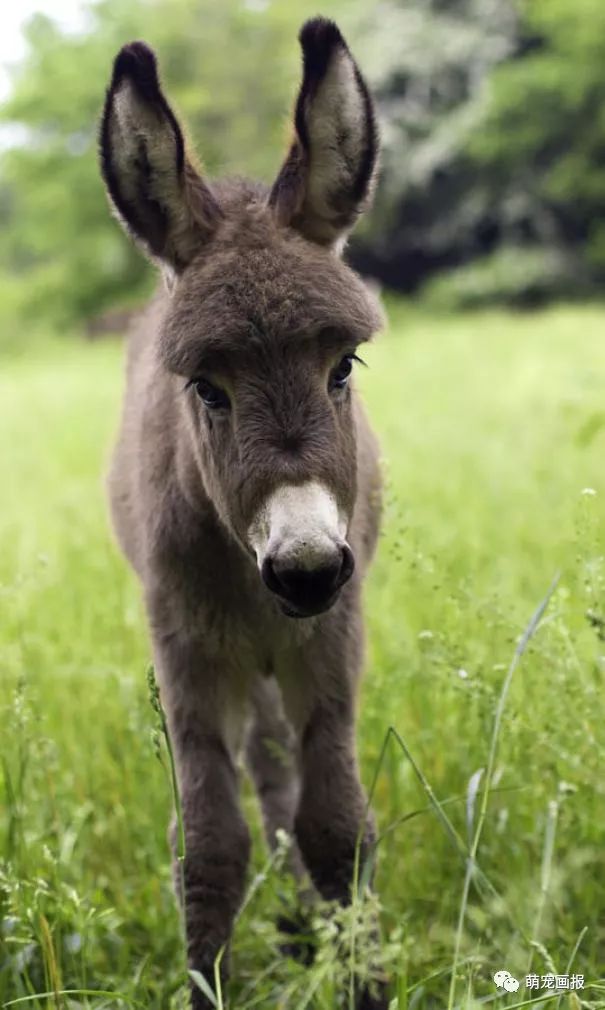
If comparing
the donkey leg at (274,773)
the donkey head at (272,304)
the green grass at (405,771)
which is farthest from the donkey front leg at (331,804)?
the donkey head at (272,304)

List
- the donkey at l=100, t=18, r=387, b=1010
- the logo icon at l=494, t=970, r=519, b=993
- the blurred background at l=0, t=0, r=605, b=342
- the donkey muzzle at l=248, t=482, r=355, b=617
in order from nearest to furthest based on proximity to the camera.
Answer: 1. the logo icon at l=494, t=970, r=519, b=993
2. the donkey muzzle at l=248, t=482, r=355, b=617
3. the donkey at l=100, t=18, r=387, b=1010
4. the blurred background at l=0, t=0, r=605, b=342

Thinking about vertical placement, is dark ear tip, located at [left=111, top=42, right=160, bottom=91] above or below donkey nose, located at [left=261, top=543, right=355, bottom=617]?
above

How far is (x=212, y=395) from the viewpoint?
2344 millimetres

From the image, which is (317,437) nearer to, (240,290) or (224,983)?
(240,290)

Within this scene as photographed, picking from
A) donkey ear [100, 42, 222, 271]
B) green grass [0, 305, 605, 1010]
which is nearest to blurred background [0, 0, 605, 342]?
green grass [0, 305, 605, 1010]

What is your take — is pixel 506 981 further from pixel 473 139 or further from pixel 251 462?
pixel 473 139

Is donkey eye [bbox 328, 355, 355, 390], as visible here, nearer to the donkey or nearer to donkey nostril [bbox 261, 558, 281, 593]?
the donkey

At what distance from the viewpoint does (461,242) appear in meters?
24.5

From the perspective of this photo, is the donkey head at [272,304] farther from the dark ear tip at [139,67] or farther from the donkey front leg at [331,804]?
the donkey front leg at [331,804]

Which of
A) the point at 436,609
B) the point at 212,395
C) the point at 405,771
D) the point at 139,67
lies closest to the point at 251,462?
the point at 212,395

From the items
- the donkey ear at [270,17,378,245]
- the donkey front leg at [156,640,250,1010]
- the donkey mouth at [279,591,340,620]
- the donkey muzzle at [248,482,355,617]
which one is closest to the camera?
the donkey muzzle at [248,482,355,617]

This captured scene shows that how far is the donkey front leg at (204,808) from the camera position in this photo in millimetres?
2617

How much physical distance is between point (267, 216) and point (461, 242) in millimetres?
22918

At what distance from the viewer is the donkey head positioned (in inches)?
82.7
